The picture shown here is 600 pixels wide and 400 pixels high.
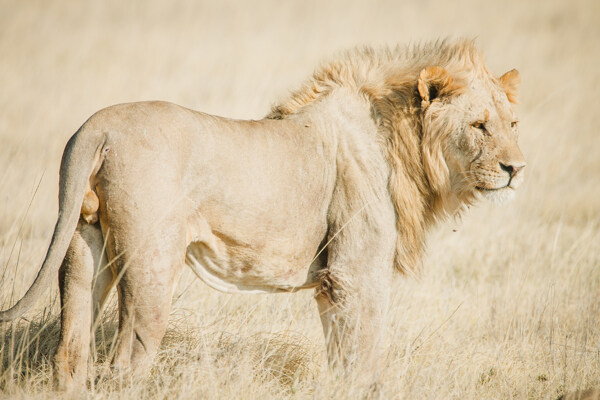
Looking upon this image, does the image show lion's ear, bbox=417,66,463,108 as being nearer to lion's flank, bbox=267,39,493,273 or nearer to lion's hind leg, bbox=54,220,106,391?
lion's flank, bbox=267,39,493,273

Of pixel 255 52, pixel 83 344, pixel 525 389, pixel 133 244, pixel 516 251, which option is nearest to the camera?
pixel 133 244

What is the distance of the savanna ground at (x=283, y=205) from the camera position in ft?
13.4

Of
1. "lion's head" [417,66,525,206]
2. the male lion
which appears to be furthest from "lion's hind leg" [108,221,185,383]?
"lion's head" [417,66,525,206]

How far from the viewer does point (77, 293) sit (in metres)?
3.14

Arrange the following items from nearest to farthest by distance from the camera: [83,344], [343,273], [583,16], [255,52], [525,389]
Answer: [83,344] → [343,273] → [525,389] → [255,52] → [583,16]

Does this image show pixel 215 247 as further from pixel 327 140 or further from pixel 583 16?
pixel 583 16

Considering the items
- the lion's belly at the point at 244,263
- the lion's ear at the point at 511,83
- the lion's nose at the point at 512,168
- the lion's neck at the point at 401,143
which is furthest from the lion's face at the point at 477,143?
the lion's belly at the point at 244,263

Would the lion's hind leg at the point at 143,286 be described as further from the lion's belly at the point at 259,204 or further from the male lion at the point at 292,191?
the lion's belly at the point at 259,204

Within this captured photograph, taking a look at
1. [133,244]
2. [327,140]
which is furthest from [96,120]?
[327,140]

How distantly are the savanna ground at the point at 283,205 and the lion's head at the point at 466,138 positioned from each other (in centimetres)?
51

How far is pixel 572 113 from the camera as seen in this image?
486 inches

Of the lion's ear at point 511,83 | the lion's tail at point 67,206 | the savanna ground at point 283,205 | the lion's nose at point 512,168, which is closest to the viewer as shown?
the lion's tail at point 67,206

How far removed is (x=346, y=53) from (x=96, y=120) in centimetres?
185

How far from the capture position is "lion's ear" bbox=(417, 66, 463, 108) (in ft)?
12.8
